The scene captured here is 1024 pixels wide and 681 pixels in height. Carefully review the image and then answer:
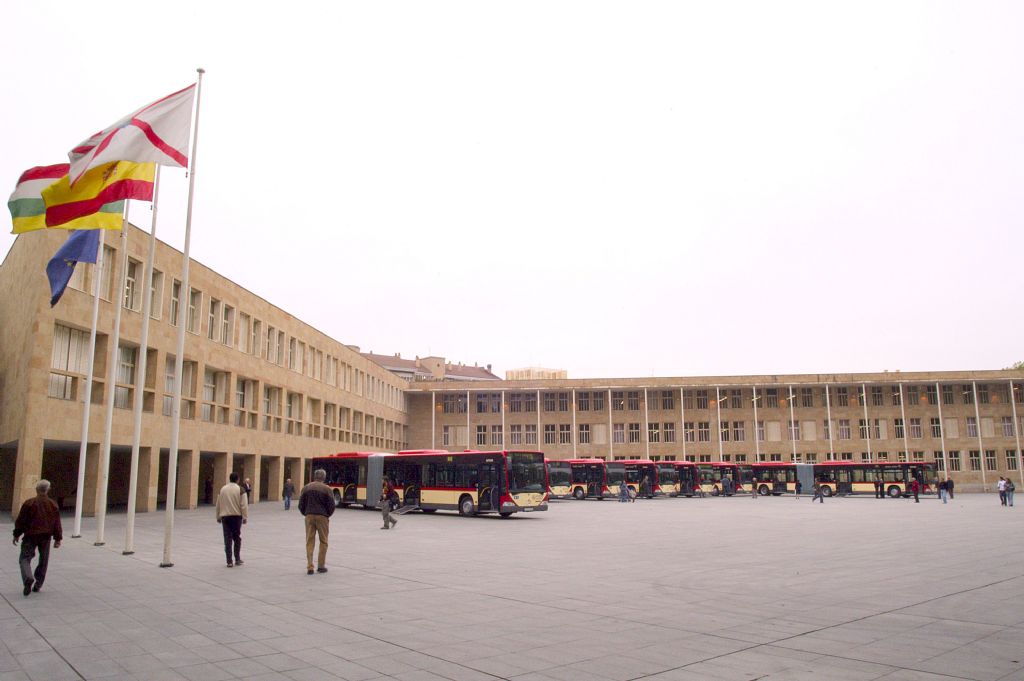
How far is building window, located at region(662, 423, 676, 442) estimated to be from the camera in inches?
2948

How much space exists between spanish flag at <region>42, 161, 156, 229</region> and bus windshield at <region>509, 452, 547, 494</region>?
18499 mm

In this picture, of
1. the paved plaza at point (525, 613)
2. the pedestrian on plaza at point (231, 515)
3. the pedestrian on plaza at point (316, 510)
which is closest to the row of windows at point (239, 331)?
the pedestrian on plaza at point (231, 515)

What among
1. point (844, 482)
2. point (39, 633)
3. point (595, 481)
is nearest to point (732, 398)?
point (844, 482)

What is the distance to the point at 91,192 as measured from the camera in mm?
15172

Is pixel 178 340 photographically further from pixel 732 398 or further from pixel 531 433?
pixel 732 398

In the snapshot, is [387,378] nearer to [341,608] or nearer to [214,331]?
[214,331]

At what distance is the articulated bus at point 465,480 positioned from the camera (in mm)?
30328

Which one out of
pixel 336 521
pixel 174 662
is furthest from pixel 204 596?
pixel 336 521

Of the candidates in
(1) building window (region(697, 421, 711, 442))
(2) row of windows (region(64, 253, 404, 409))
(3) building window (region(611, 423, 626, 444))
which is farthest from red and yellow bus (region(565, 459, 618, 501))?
(1) building window (region(697, 421, 711, 442))

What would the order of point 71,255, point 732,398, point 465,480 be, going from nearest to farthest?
point 71,255 → point 465,480 → point 732,398

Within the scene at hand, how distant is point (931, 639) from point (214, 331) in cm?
3526

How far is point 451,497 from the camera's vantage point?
Result: 32219 mm

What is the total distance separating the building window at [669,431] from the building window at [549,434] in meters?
10.8

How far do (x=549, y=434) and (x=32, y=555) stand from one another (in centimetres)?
6749
